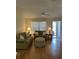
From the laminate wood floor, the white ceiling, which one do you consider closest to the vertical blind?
the white ceiling

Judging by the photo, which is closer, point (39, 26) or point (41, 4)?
point (41, 4)

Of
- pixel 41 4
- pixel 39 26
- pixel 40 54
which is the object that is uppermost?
pixel 41 4

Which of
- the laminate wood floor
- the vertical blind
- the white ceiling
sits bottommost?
the laminate wood floor

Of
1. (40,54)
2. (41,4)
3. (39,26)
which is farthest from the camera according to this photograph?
(39,26)

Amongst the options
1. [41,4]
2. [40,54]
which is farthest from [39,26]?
[40,54]

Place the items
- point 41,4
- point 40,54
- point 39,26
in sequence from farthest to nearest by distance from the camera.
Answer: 1. point 39,26
2. point 41,4
3. point 40,54

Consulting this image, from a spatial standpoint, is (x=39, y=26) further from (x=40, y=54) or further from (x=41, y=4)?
(x=40, y=54)

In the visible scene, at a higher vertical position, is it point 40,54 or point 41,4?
point 41,4

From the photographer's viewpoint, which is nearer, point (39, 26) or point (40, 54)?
point (40, 54)

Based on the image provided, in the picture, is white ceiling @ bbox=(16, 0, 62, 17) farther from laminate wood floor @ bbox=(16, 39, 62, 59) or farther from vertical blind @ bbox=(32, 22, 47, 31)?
vertical blind @ bbox=(32, 22, 47, 31)
